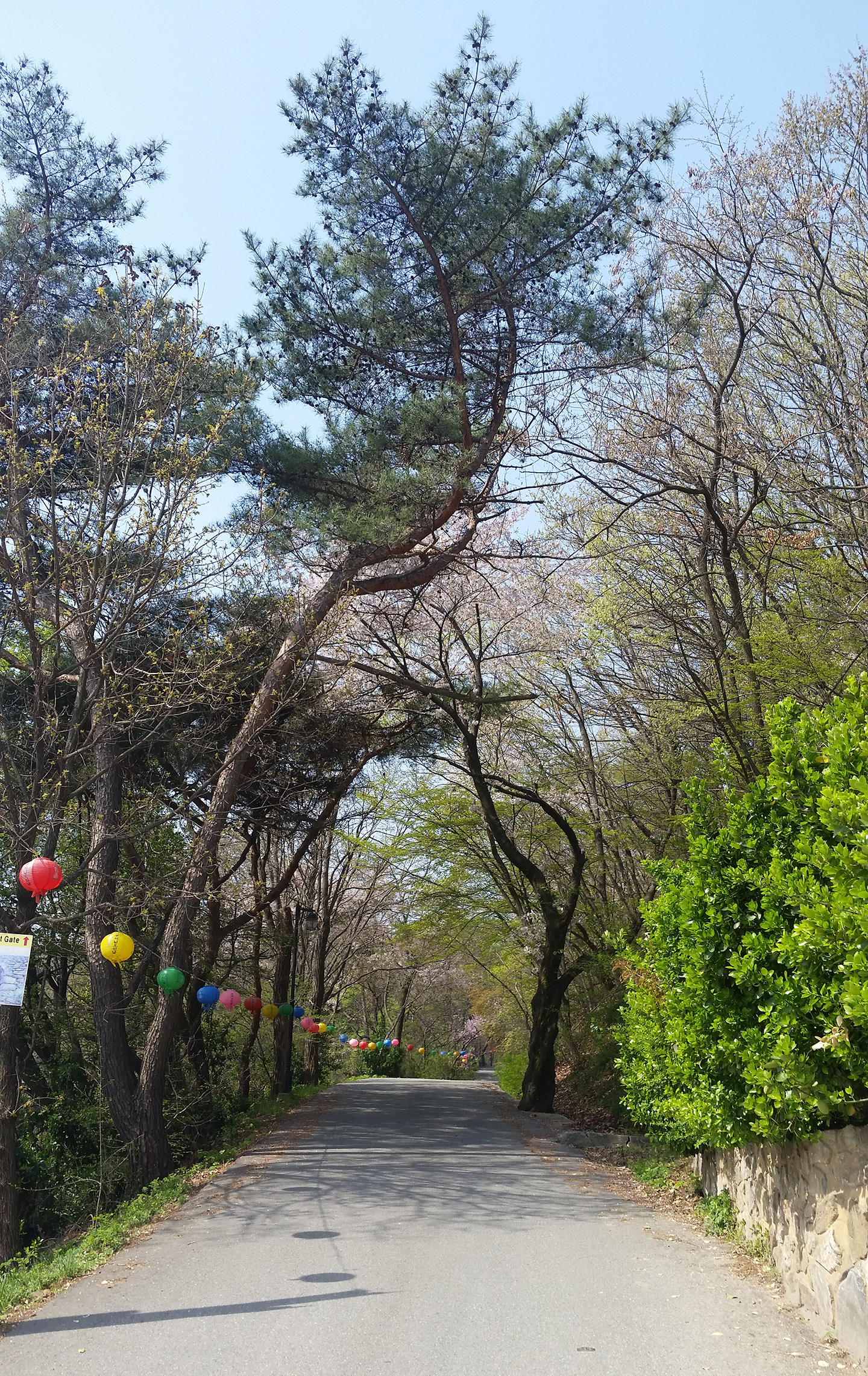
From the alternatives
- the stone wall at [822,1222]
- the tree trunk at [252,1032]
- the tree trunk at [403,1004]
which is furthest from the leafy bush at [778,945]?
the tree trunk at [403,1004]

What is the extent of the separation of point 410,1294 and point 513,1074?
20.9m

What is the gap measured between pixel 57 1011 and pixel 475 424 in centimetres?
915

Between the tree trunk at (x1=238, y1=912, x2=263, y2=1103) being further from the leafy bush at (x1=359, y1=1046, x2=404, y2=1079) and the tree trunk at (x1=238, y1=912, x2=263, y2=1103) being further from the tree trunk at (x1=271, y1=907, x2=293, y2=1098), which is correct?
the leafy bush at (x1=359, y1=1046, x2=404, y2=1079)

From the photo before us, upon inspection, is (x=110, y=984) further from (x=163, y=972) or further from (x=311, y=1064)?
(x=311, y=1064)

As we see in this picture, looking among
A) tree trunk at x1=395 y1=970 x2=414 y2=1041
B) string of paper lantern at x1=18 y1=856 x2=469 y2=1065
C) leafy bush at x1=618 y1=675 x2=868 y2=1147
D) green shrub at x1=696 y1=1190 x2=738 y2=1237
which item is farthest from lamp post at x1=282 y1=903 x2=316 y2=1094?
tree trunk at x1=395 y1=970 x2=414 y2=1041

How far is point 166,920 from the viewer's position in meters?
13.1

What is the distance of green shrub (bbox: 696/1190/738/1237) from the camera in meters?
6.69

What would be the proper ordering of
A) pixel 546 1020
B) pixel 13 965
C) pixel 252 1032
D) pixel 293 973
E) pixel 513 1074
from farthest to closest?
pixel 513 1074 → pixel 293 973 → pixel 252 1032 → pixel 546 1020 → pixel 13 965

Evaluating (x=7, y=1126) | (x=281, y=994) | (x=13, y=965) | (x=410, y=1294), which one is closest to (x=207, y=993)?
(x=7, y=1126)

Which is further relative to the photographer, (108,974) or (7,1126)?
(108,974)

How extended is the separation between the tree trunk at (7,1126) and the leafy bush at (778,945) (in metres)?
5.15

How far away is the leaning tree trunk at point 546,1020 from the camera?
15.7 meters

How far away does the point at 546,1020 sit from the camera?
15.9m

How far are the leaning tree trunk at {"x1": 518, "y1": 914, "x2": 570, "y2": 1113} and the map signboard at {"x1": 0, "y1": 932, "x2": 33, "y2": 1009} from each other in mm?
10311
